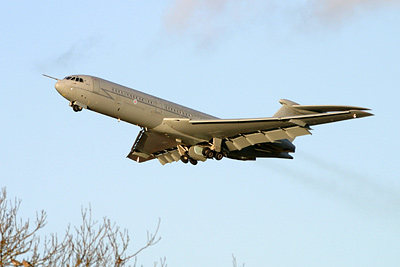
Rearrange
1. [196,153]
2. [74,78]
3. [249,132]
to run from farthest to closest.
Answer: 1. [196,153]
2. [249,132]
3. [74,78]

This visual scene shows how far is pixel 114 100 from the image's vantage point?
157ft

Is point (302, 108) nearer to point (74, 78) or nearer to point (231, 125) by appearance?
point (231, 125)

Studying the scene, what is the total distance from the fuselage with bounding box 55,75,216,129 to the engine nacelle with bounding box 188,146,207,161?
430 centimetres

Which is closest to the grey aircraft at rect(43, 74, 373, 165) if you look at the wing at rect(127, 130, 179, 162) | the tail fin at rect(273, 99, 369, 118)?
the tail fin at rect(273, 99, 369, 118)

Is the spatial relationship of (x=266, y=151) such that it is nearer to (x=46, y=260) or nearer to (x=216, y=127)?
(x=216, y=127)

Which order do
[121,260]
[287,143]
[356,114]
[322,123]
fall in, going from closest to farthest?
1. [121,260]
2. [356,114]
3. [322,123]
4. [287,143]

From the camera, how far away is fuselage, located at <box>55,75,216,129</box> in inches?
1869

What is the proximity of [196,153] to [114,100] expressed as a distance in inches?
347

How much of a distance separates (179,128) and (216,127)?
9.17ft

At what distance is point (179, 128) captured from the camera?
1964 inches

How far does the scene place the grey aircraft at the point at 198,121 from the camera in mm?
47469

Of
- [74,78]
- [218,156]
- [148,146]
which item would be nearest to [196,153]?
[218,156]

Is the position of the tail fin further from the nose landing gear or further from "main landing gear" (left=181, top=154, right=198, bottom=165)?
the nose landing gear

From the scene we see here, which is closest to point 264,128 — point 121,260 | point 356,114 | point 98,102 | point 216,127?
point 216,127
